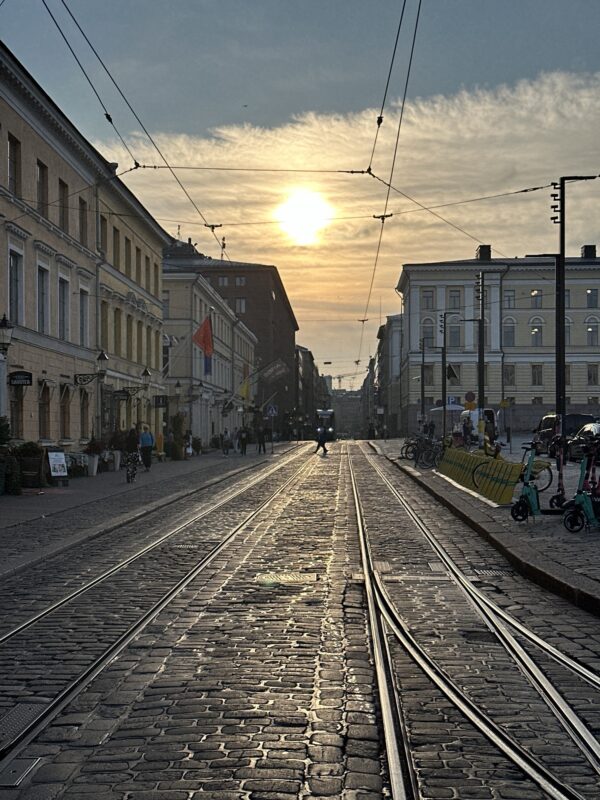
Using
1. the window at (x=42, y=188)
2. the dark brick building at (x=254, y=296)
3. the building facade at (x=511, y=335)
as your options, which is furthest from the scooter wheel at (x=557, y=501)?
the dark brick building at (x=254, y=296)

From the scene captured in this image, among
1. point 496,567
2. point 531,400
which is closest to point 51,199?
point 496,567

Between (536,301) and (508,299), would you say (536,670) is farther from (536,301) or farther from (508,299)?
(536,301)

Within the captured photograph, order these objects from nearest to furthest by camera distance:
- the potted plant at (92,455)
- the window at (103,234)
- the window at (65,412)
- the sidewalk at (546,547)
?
the sidewalk at (546,547)
the potted plant at (92,455)
the window at (65,412)
the window at (103,234)

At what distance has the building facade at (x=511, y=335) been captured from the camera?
95.3m

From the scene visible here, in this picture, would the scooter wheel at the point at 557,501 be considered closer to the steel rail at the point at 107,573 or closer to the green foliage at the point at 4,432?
the steel rail at the point at 107,573

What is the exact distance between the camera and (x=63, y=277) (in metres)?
34.0

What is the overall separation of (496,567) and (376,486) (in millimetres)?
15342

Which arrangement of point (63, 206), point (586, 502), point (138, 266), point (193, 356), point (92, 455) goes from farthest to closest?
point (193, 356) < point (138, 266) < point (63, 206) < point (92, 455) < point (586, 502)

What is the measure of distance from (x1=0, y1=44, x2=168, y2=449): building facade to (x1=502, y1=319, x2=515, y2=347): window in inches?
2180

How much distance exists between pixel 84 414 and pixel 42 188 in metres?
8.53

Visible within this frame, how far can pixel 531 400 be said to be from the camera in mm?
95688

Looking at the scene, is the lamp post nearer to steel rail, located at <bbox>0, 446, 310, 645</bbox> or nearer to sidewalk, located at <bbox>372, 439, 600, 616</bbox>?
steel rail, located at <bbox>0, 446, 310, 645</bbox>

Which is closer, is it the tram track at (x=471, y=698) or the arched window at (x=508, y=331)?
the tram track at (x=471, y=698)

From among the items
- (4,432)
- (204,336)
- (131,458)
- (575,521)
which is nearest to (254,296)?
(204,336)
